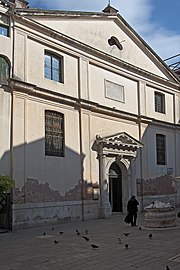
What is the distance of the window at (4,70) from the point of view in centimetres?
1606

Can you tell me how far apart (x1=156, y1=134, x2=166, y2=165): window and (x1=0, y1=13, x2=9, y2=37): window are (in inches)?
532

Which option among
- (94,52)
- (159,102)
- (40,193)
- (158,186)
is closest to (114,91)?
(94,52)

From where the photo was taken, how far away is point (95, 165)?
20.1 metres

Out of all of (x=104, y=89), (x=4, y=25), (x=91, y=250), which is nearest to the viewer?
(x=91, y=250)

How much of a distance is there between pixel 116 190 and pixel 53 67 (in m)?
8.75

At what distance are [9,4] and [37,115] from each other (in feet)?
17.4

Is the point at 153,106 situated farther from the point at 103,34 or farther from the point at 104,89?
the point at 103,34

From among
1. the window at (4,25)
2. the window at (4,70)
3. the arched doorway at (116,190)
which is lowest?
the arched doorway at (116,190)

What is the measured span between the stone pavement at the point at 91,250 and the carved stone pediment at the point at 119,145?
256 inches

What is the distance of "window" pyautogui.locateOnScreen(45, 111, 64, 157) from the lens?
701 inches

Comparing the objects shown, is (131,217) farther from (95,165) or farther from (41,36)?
(41,36)

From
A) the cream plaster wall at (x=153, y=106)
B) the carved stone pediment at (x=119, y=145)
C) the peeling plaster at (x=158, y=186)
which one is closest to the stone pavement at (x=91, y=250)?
the carved stone pediment at (x=119, y=145)

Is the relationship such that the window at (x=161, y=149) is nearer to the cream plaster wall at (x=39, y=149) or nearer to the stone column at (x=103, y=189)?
the stone column at (x=103, y=189)

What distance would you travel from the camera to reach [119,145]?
2145 cm
